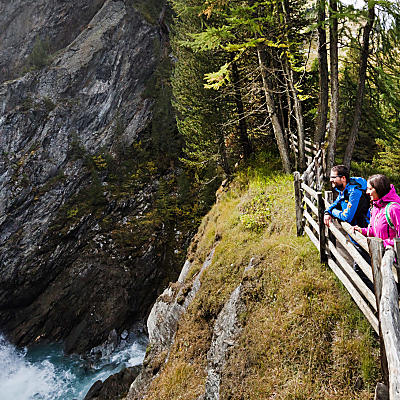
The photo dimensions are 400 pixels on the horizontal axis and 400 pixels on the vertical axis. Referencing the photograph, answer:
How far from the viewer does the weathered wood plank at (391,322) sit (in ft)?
6.40

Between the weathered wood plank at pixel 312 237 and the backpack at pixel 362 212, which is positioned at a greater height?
the backpack at pixel 362 212

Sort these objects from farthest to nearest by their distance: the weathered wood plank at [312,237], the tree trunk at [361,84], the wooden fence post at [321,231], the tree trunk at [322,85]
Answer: the tree trunk at [361,84] → the tree trunk at [322,85] → the weathered wood plank at [312,237] → the wooden fence post at [321,231]

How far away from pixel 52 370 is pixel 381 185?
17528 millimetres

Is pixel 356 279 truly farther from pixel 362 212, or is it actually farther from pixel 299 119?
pixel 299 119

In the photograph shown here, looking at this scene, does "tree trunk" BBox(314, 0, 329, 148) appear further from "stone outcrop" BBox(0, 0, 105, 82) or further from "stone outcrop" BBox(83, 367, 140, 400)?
"stone outcrop" BBox(0, 0, 105, 82)

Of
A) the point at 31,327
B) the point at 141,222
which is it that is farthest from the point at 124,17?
the point at 31,327

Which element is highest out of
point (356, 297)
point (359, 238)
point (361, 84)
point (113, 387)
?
point (361, 84)

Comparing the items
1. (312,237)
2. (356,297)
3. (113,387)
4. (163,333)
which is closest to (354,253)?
(356,297)

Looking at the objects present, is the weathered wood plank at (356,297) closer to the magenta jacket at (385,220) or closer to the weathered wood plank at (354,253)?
the weathered wood plank at (354,253)

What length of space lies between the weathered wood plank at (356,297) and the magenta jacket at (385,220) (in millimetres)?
927

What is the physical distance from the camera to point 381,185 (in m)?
3.37

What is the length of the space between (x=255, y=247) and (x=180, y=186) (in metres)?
13.9

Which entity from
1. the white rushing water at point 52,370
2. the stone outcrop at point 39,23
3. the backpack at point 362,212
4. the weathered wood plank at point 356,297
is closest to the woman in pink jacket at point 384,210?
the backpack at point 362,212

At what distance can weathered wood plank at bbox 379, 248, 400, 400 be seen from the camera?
195 centimetres
